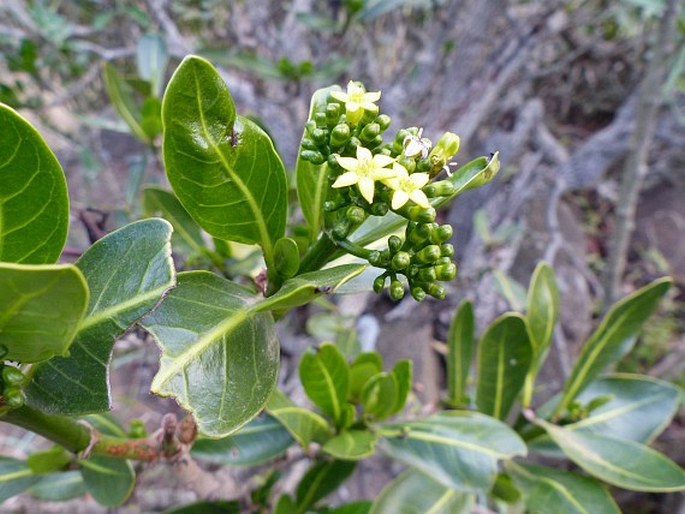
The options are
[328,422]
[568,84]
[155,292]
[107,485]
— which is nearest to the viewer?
[155,292]

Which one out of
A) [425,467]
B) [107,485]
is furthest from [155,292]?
[425,467]

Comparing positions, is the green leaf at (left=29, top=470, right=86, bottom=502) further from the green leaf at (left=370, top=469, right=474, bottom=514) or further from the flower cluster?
the flower cluster

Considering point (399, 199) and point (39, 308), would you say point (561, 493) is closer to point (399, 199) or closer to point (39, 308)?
point (399, 199)

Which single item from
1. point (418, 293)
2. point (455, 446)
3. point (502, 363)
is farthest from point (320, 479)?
point (418, 293)

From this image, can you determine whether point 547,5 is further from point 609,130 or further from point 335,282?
point 335,282

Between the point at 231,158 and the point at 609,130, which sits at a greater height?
the point at 609,130

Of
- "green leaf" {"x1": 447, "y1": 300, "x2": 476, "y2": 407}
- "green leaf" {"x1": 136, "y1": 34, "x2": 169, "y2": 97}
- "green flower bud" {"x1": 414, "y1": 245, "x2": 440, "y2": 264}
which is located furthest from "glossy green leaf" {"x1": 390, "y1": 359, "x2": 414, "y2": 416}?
"green leaf" {"x1": 136, "y1": 34, "x2": 169, "y2": 97}
